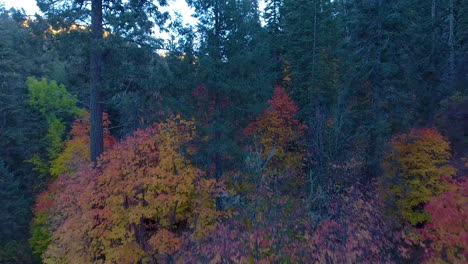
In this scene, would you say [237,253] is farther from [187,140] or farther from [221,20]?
[221,20]

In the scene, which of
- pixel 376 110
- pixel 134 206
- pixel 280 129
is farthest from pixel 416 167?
pixel 134 206

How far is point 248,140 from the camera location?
17.6 m

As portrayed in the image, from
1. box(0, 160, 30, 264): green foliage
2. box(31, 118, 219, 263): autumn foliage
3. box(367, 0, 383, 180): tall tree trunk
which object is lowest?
box(0, 160, 30, 264): green foliage

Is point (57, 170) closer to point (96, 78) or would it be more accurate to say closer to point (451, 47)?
point (96, 78)

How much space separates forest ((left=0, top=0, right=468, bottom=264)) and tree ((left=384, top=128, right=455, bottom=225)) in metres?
0.08

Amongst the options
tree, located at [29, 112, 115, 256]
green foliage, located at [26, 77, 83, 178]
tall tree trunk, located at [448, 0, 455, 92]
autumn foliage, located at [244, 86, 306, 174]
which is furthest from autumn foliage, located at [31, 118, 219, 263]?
tall tree trunk, located at [448, 0, 455, 92]

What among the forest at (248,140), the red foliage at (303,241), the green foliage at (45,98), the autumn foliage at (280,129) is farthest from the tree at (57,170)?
the red foliage at (303,241)

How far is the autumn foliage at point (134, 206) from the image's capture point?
35.7ft

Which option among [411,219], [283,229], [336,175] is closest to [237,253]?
[283,229]

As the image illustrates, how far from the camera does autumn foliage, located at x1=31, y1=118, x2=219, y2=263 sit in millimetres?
10883

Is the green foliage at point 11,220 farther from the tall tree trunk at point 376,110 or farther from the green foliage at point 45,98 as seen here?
the tall tree trunk at point 376,110

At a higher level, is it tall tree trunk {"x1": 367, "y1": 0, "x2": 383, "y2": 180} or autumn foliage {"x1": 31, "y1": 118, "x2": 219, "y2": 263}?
tall tree trunk {"x1": 367, "y1": 0, "x2": 383, "y2": 180}

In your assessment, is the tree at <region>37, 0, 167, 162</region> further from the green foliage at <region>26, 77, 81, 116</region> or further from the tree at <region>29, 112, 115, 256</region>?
the green foliage at <region>26, 77, 81, 116</region>

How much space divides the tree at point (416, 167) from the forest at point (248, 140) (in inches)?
3.1
